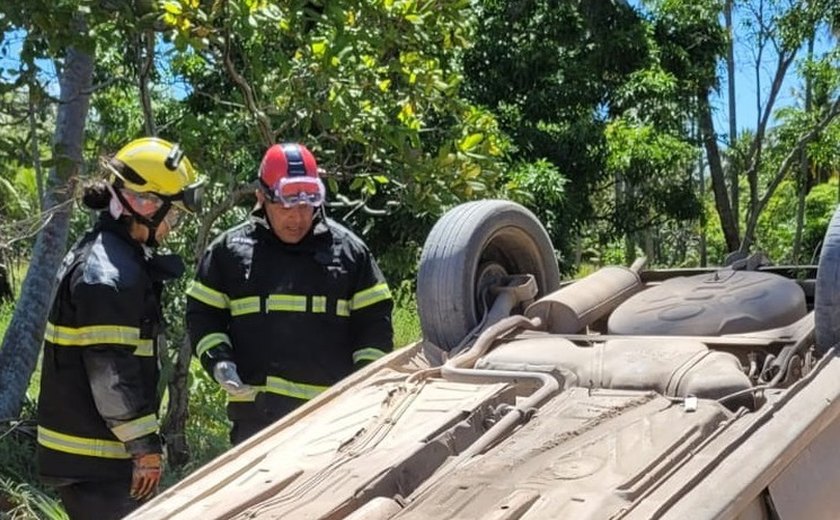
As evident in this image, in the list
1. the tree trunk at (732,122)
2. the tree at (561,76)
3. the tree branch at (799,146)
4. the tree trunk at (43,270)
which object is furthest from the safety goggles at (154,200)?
the tree trunk at (732,122)

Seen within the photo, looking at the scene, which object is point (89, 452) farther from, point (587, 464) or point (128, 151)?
point (587, 464)

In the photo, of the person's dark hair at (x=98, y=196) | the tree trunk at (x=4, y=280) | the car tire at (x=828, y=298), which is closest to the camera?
the car tire at (x=828, y=298)

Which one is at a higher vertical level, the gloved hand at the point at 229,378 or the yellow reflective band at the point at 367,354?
the yellow reflective band at the point at 367,354

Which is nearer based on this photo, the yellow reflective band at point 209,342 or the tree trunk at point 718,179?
the yellow reflective band at point 209,342

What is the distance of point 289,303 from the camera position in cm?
414

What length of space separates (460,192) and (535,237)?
5.39ft

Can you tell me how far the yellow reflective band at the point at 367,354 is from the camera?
163 inches

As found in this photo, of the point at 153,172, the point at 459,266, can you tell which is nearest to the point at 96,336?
the point at 153,172

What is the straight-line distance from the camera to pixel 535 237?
172 inches

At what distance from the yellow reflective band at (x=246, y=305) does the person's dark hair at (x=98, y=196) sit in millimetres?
607

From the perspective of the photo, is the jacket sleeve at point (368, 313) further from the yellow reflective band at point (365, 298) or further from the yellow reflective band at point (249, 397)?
the yellow reflective band at point (249, 397)

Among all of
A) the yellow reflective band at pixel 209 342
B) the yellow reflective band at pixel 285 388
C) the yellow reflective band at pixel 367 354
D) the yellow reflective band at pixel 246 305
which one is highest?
the yellow reflective band at pixel 246 305

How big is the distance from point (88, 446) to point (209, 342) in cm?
58

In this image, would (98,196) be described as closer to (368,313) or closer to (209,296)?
(209,296)
